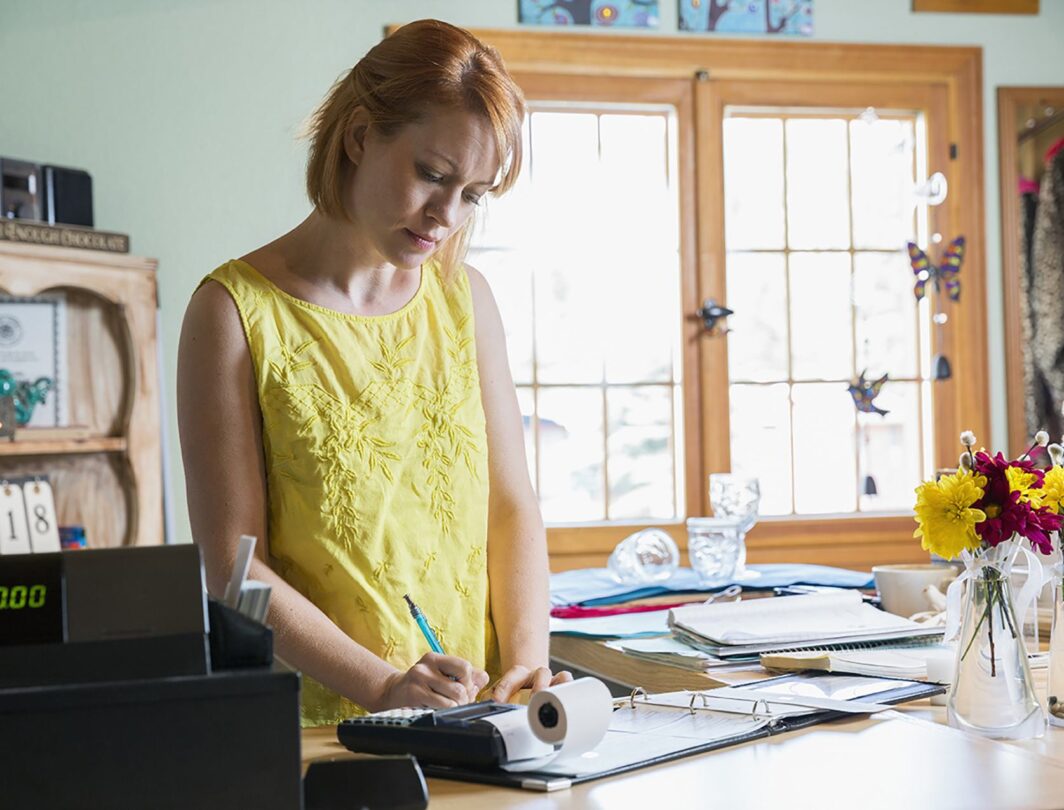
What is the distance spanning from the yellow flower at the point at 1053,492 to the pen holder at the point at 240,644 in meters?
0.86

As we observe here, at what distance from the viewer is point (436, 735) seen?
3.74 feet

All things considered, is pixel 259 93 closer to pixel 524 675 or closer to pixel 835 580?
pixel 835 580

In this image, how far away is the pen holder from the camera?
0.85m

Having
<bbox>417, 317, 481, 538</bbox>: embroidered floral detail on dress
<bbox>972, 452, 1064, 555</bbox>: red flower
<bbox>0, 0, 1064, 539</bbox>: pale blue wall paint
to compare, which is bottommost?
<bbox>972, 452, 1064, 555</bbox>: red flower

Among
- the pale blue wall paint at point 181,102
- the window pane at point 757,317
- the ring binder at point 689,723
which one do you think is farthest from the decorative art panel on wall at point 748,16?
the ring binder at point 689,723

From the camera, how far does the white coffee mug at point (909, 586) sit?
2.02 meters

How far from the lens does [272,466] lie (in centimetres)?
158

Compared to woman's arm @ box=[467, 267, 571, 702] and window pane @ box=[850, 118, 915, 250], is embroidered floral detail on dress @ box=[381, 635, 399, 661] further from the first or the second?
window pane @ box=[850, 118, 915, 250]

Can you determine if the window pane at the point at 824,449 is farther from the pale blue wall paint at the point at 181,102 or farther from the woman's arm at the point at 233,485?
the woman's arm at the point at 233,485

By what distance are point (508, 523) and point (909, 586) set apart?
0.67 m

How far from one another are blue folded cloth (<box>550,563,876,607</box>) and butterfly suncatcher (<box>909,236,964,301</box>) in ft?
6.42

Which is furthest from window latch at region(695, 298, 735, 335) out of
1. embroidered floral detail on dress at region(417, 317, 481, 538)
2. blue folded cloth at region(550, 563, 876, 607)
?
embroidered floral detail on dress at region(417, 317, 481, 538)

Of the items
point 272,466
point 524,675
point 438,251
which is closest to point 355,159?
point 438,251

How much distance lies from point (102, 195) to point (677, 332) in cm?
182
